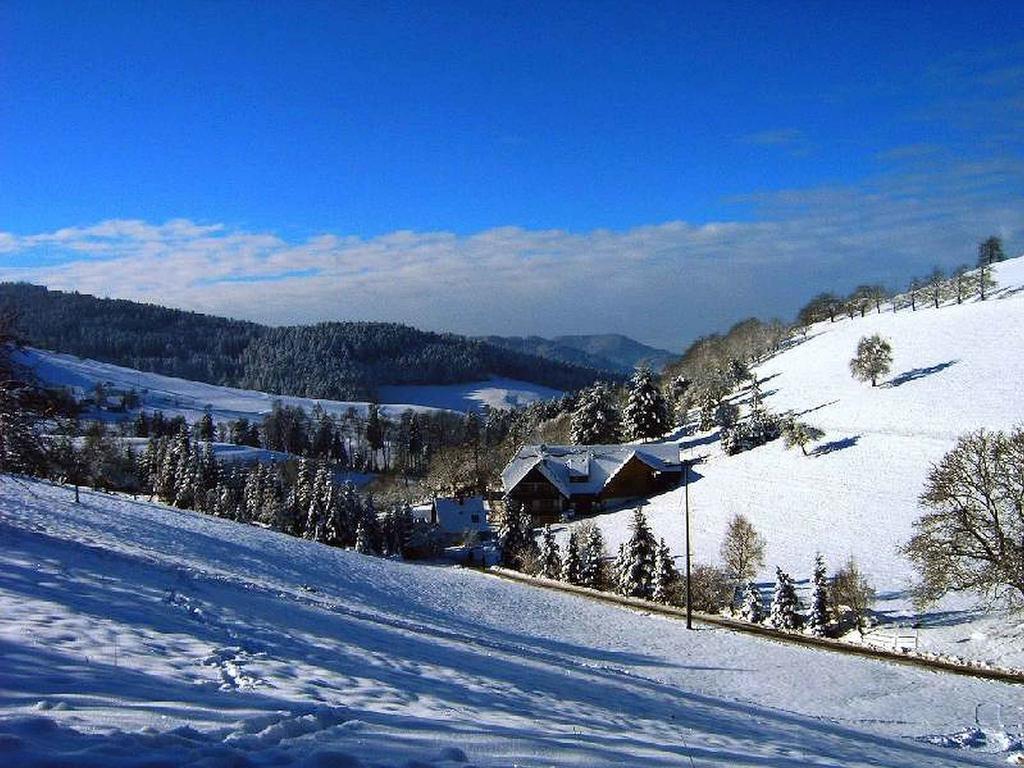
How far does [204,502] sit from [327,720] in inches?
2678

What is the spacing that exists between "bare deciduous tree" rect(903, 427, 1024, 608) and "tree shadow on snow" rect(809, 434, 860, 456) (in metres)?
30.2

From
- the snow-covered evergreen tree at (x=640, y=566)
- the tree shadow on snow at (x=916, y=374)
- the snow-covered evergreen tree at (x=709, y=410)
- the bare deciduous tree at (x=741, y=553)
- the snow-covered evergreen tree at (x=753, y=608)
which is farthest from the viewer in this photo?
the snow-covered evergreen tree at (x=709, y=410)

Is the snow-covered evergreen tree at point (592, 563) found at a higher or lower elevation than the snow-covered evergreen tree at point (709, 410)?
lower

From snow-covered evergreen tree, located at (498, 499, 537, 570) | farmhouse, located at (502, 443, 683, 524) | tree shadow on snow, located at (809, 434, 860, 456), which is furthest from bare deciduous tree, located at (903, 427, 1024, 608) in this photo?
farmhouse, located at (502, 443, 683, 524)

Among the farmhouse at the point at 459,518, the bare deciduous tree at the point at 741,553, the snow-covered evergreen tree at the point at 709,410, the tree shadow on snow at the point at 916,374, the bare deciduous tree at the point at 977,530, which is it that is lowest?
the farmhouse at the point at 459,518

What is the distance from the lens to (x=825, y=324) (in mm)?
124938

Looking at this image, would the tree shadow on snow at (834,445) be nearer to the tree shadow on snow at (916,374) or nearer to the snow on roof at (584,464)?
the tree shadow on snow at (916,374)

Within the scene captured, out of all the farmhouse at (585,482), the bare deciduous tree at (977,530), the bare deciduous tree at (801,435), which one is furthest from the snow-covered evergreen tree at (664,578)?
the farmhouse at (585,482)

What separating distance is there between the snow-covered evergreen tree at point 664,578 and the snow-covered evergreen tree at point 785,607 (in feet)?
19.7

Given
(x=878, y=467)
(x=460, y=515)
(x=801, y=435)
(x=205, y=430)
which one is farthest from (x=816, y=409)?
(x=205, y=430)

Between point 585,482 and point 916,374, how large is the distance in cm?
3450

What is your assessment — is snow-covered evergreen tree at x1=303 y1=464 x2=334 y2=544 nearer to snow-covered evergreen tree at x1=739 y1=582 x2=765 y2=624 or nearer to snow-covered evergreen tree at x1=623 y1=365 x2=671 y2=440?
snow-covered evergreen tree at x1=739 y1=582 x2=765 y2=624

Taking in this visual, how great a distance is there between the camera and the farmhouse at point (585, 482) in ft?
224

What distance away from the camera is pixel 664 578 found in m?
35.9
